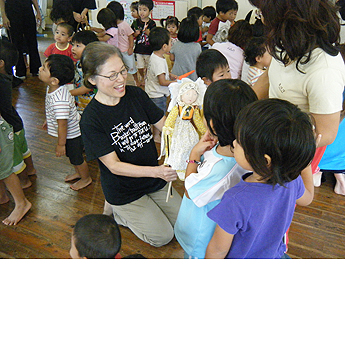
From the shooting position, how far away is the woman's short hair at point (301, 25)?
1.31 meters

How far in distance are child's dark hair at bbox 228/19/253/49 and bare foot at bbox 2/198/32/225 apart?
7.67 feet

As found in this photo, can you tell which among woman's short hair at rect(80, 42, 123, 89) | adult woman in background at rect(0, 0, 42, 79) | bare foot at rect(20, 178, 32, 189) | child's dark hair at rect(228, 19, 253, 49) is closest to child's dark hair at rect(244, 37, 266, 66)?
child's dark hair at rect(228, 19, 253, 49)

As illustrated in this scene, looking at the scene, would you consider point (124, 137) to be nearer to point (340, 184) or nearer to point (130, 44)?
point (340, 184)

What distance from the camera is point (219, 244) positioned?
1.27m

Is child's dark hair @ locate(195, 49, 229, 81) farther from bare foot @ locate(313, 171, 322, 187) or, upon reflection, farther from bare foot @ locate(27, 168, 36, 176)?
bare foot @ locate(27, 168, 36, 176)

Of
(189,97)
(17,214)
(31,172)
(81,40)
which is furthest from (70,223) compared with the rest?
(81,40)

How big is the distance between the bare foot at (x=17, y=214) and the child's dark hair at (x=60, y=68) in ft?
3.05

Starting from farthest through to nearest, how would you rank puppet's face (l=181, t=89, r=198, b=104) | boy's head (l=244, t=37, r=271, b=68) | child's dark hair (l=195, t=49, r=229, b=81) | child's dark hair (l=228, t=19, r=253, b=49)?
child's dark hair (l=228, t=19, r=253, b=49)
boy's head (l=244, t=37, r=271, b=68)
child's dark hair (l=195, t=49, r=229, b=81)
puppet's face (l=181, t=89, r=198, b=104)

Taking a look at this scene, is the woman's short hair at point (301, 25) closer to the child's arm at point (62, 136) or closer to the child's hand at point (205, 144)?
the child's hand at point (205, 144)

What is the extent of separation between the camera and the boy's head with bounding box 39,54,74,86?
2.43 meters

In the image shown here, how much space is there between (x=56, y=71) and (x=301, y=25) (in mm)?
1728

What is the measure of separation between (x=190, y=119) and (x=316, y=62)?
63 centimetres

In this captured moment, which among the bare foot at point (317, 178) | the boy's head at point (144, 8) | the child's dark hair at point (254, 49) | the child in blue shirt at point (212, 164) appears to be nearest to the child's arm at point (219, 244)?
the child in blue shirt at point (212, 164)
